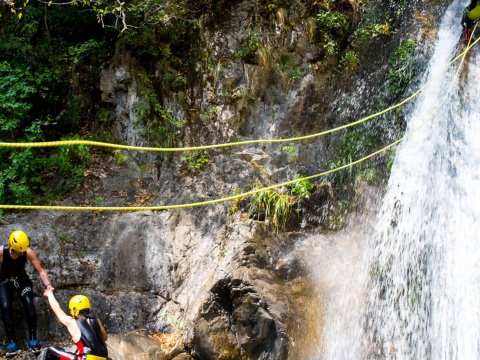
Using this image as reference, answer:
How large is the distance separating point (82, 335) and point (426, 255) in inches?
171

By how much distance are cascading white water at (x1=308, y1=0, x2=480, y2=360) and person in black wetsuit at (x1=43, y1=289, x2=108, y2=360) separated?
2.72 metres

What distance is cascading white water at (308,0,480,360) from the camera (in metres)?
6.04

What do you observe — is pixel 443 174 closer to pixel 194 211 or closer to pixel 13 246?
pixel 194 211

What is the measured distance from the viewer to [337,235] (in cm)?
734

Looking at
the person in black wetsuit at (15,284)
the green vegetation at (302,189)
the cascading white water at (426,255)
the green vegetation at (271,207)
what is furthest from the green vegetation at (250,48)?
the person in black wetsuit at (15,284)

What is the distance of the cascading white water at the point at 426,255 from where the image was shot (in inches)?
238

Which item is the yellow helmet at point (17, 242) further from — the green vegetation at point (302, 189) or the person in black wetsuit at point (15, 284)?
the green vegetation at point (302, 189)

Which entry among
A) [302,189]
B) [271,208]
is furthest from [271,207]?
[302,189]

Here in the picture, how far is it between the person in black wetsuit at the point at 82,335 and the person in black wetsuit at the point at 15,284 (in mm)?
710

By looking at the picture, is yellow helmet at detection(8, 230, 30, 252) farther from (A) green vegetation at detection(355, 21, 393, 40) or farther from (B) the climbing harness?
(A) green vegetation at detection(355, 21, 393, 40)

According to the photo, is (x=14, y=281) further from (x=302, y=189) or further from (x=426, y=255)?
(x=426, y=255)

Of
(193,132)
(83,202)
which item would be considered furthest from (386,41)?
(83,202)

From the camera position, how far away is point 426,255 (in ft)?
21.5

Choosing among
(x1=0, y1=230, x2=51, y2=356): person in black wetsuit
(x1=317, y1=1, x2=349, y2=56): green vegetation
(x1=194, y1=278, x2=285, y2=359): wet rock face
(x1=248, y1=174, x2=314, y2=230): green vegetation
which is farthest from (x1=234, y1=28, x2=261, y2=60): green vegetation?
(x1=0, y1=230, x2=51, y2=356): person in black wetsuit
